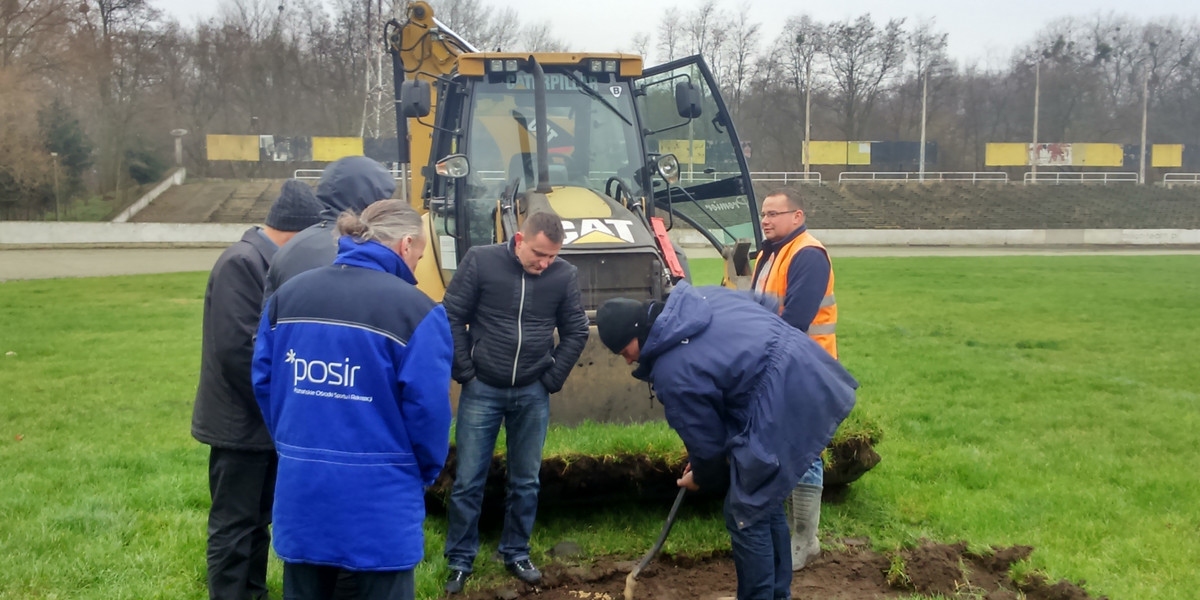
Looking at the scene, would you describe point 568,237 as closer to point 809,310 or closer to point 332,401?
point 809,310

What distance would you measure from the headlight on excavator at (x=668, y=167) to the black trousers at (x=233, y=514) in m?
4.13

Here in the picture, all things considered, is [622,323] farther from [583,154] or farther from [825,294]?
[583,154]

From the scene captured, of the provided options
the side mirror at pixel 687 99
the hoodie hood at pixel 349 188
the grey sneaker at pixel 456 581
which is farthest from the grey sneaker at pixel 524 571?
the side mirror at pixel 687 99

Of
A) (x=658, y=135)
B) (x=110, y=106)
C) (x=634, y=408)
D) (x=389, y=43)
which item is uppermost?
(x=110, y=106)

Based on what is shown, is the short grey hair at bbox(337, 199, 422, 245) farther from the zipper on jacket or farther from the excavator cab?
the excavator cab

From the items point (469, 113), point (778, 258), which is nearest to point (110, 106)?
point (469, 113)

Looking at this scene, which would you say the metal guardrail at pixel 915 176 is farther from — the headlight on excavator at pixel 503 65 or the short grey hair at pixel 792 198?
the short grey hair at pixel 792 198

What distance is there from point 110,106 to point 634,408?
4625 centimetres

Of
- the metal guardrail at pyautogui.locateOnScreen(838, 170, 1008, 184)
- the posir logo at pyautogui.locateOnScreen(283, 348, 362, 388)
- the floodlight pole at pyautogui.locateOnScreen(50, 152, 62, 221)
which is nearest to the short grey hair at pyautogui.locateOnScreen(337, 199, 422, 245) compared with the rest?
the posir logo at pyautogui.locateOnScreen(283, 348, 362, 388)

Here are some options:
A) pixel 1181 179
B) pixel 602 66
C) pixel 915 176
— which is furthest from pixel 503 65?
pixel 1181 179

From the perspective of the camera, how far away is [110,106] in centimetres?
4459

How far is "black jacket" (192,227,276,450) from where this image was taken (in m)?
4.10

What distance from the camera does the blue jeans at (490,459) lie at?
4.82m

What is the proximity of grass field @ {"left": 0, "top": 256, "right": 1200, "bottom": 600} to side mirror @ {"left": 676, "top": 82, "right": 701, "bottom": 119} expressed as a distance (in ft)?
8.66
